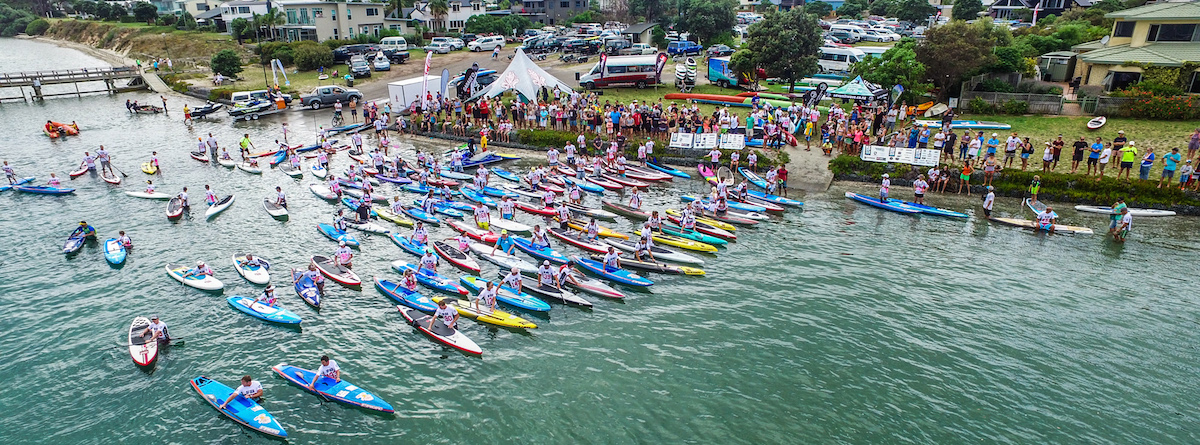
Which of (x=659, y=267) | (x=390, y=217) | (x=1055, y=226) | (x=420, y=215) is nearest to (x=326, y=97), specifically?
(x=390, y=217)

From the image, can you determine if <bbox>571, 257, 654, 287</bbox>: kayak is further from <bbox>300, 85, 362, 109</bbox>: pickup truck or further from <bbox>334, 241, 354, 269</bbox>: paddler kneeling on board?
<bbox>300, 85, 362, 109</bbox>: pickup truck

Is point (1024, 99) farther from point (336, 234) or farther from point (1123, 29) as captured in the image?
point (336, 234)

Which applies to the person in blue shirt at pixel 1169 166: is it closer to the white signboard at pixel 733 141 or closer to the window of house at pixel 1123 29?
the white signboard at pixel 733 141

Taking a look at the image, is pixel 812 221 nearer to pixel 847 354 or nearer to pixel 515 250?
pixel 847 354

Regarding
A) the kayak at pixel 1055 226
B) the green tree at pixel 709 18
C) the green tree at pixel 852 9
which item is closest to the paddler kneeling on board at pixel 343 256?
the kayak at pixel 1055 226

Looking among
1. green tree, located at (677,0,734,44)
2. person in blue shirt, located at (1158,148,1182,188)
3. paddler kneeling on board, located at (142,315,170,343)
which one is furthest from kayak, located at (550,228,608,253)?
green tree, located at (677,0,734,44)

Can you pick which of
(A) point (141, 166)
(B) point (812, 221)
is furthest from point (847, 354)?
(A) point (141, 166)
